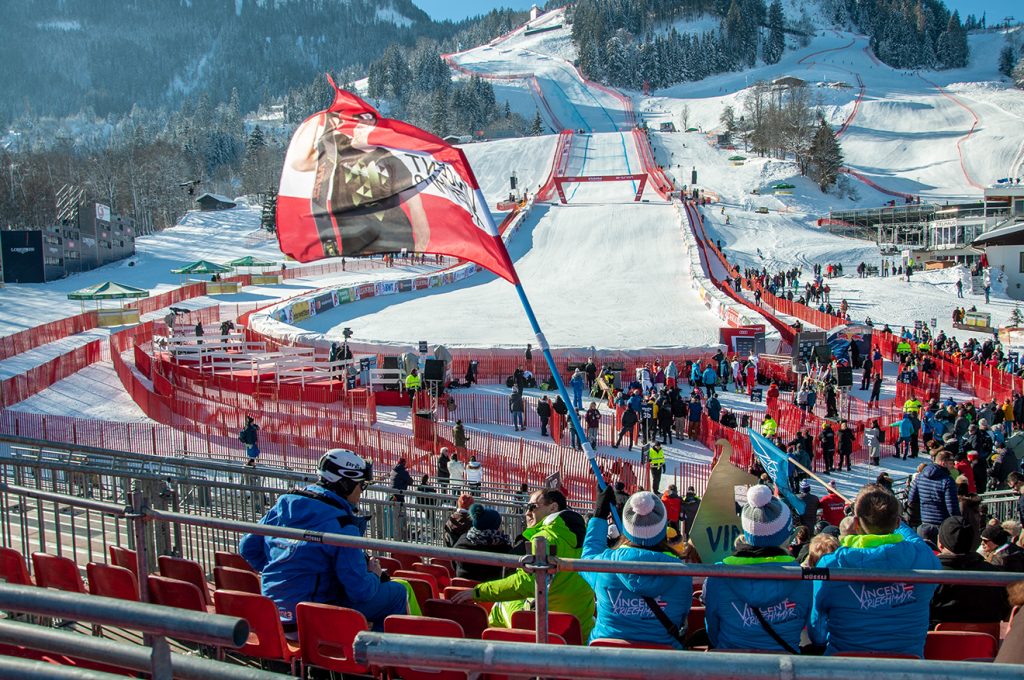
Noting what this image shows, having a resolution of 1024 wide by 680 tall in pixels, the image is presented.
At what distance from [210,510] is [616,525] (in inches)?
160

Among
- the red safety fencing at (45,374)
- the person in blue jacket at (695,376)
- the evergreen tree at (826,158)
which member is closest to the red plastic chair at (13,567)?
the red safety fencing at (45,374)

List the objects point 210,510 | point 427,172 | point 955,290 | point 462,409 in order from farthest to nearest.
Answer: point 955,290, point 462,409, point 210,510, point 427,172

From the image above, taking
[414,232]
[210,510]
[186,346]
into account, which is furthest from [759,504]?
[186,346]

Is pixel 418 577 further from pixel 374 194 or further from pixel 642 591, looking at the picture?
pixel 374 194

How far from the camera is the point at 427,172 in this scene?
656 centimetres

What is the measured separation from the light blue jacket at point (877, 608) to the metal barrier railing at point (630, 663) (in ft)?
5.29

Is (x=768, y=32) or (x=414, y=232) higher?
(x=768, y=32)

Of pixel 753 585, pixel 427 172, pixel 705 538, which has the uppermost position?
pixel 427 172

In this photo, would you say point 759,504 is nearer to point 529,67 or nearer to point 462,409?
point 462,409

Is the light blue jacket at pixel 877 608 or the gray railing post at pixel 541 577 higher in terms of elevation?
the gray railing post at pixel 541 577

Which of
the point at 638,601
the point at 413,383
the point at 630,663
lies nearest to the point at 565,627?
the point at 638,601

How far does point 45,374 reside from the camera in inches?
862

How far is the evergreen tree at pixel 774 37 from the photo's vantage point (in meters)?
151

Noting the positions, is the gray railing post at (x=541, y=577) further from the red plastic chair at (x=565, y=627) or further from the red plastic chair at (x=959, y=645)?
the red plastic chair at (x=959, y=645)
